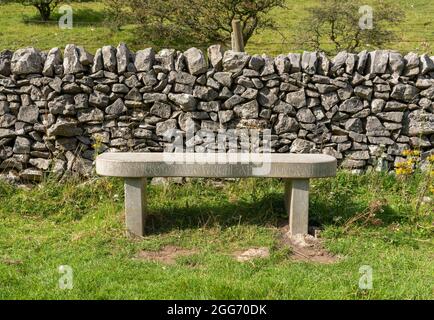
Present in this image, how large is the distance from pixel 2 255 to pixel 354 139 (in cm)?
414

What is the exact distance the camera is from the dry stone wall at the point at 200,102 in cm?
630

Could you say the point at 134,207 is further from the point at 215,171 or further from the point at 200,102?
the point at 200,102

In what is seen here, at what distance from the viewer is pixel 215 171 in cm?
514

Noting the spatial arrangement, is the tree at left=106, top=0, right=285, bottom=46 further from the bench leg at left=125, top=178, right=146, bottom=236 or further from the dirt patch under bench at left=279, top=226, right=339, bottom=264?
the dirt patch under bench at left=279, top=226, right=339, bottom=264

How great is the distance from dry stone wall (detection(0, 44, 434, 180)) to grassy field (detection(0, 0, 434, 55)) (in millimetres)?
5510

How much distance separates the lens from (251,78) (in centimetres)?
638

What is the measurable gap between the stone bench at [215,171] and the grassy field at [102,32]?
743cm

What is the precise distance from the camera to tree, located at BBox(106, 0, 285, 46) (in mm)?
12047
